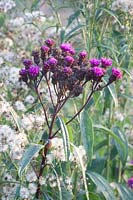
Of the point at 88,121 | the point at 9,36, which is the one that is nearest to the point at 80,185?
the point at 88,121

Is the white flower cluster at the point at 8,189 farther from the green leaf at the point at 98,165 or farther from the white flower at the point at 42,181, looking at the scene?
the green leaf at the point at 98,165

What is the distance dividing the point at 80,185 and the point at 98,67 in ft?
2.99

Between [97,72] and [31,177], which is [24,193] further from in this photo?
[97,72]

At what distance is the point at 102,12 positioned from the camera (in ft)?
9.68

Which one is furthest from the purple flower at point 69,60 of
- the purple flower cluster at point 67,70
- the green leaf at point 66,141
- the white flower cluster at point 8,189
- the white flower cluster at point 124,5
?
the white flower cluster at point 124,5

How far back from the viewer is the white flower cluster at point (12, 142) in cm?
219

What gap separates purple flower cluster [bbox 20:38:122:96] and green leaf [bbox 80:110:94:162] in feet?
0.61

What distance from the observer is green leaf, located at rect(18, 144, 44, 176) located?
201 centimetres

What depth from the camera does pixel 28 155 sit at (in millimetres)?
2051

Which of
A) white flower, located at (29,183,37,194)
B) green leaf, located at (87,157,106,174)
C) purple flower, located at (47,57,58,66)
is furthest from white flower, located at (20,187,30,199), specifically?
green leaf, located at (87,157,106,174)

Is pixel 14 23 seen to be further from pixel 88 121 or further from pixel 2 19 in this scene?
pixel 88 121

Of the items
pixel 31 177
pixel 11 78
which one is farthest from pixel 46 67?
pixel 11 78

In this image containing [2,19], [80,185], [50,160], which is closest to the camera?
[50,160]

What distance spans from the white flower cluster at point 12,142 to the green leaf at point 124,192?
81 centimetres
